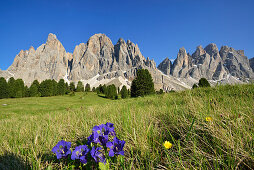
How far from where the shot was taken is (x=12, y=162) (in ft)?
4.67

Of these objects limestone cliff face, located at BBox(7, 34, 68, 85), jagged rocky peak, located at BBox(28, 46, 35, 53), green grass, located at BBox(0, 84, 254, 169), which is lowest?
green grass, located at BBox(0, 84, 254, 169)

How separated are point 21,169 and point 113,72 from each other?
198245mm

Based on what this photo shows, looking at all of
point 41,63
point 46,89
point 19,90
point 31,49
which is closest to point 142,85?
point 46,89

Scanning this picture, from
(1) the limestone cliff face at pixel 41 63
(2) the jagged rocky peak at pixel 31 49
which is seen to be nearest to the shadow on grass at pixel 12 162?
(1) the limestone cliff face at pixel 41 63

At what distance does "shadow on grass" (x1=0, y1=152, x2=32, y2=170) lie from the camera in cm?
131

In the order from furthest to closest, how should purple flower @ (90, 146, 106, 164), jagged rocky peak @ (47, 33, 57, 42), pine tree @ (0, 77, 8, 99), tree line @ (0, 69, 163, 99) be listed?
1. jagged rocky peak @ (47, 33, 57, 42)
2. pine tree @ (0, 77, 8, 99)
3. tree line @ (0, 69, 163, 99)
4. purple flower @ (90, 146, 106, 164)

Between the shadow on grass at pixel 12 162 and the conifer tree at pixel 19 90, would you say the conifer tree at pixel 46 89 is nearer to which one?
the conifer tree at pixel 19 90

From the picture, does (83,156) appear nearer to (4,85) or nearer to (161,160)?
(161,160)

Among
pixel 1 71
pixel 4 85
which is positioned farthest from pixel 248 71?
pixel 1 71

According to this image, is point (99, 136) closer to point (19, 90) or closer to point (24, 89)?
point (19, 90)

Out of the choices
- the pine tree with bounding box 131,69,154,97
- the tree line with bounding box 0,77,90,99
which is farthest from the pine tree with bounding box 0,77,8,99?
the pine tree with bounding box 131,69,154,97

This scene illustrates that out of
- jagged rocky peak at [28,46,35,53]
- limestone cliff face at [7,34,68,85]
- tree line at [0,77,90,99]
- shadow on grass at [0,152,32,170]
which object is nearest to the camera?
shadow on grass at [0,152,32,170]

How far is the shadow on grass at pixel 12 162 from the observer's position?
51.7 inches

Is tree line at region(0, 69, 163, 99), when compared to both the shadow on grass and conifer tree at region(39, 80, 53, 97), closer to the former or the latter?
conifer tree at region(39, 80, 53, 97)
